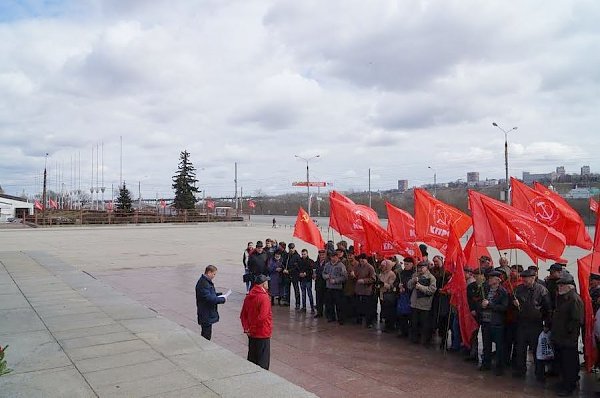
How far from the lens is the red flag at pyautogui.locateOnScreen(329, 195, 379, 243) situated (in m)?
13.1

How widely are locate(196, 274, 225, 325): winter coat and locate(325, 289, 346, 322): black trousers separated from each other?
3.63 meters

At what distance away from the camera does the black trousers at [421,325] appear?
356 inches

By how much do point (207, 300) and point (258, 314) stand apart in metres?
1.44

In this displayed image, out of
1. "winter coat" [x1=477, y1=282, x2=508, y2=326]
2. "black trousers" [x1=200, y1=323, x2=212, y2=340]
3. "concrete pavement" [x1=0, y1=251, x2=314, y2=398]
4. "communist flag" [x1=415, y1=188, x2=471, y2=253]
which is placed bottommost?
"concrete pavement" [x1=0, y1=251, x2=314, y2=398]

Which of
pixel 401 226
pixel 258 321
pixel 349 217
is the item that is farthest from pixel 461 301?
pixel 349 217

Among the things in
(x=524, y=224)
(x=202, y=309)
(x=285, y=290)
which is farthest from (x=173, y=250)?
(x=524, y=224)

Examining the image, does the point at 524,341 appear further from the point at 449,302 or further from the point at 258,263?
the point at 258,263

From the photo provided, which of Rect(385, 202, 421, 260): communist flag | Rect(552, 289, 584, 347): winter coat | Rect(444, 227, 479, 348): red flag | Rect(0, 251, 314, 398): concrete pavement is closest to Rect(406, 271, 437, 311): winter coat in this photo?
Rect(444, 227, 479, 348): red flag

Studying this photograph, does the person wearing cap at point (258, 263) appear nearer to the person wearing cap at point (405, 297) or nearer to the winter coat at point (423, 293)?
the person wearing cap at point (405, 297)

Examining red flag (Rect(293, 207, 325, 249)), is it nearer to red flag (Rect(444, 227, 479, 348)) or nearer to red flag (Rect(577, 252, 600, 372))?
red flag (Rect(444, 227, 479, 348))

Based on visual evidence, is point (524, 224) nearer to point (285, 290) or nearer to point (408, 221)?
point (408, 221)

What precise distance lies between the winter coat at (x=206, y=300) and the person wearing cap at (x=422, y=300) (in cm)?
370

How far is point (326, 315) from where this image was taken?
11258 mm

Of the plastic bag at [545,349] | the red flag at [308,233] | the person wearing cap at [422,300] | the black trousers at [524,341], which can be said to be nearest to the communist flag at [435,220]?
the person wearing cap at [422,300]
